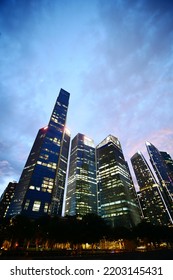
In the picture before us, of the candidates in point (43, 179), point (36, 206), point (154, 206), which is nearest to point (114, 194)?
point (43, 179)

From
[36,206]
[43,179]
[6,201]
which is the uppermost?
[6,201]

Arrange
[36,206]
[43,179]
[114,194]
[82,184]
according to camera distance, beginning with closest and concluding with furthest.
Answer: [36,206]
[43,179]
[114,194]
[82,184]

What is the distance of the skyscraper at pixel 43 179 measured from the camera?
10525 cm

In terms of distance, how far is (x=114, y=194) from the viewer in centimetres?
13425

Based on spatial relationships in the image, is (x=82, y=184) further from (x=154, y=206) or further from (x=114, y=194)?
(x=154, y=206)

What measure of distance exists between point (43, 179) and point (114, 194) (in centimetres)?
6236

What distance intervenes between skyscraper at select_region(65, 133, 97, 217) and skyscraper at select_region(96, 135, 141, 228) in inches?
438

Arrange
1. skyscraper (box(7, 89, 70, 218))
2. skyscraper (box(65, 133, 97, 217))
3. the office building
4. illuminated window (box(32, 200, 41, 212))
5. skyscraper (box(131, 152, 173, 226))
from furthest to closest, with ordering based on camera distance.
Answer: the office building, skyscraper (box(131, 152, 173, 226)), skyscraper (box(65, 133, 97, 217)), skyscraper (box(7, 89, 70, 218)), illuminated window (box(32, 200, 41, 212))

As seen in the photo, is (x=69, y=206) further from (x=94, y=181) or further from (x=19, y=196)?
(x=19, y=196)

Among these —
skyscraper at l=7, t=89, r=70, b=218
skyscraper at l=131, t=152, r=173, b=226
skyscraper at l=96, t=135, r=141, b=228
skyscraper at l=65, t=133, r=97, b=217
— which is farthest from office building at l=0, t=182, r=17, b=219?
skyscraper at l=131, t=152, r=173, b=226

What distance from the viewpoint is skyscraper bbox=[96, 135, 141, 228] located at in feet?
390

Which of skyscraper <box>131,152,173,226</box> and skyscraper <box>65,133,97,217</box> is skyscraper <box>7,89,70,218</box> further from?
skyscraper <box>131,152,173,226</box>
